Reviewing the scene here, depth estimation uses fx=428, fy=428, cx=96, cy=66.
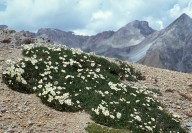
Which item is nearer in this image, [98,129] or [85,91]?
[98,129]

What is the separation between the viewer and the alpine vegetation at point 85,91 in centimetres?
2370

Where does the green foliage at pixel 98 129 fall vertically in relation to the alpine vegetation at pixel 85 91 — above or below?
below

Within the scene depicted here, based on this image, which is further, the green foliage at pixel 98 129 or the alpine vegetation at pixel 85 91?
the alpine vegetation at pixel 85 91

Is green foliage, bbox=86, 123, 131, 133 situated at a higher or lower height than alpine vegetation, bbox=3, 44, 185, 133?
lower

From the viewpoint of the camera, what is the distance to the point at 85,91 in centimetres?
2597

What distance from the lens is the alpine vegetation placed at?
77.8 feet

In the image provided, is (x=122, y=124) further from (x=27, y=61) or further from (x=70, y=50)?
(x=70, y=50)

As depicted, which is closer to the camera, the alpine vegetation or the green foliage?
the green foliage

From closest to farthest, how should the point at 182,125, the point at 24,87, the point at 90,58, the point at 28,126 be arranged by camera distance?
the point at 28,126 → the point at 24,87 → the point at 182,125 → the point at 90,58

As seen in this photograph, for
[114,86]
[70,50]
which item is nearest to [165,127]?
[114,86]

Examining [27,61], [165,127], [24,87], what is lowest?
[165,127]

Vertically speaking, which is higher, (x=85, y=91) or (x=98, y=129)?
(x=85, y=91)

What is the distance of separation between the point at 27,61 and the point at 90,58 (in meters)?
6.37

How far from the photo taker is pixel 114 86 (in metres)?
27.7
